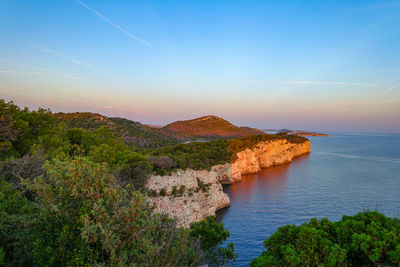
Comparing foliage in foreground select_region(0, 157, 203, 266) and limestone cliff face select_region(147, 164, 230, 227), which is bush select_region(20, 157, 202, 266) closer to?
foliage in foreground select_region(0, 157, 203, 266)

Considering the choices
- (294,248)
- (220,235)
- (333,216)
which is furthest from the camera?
(333,216)

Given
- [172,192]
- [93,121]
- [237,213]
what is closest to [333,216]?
Answer: [237,213]

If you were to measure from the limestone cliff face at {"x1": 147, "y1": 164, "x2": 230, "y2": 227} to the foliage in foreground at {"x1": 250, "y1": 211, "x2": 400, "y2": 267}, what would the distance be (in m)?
12.0

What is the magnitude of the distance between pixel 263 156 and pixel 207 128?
5559 centimetres

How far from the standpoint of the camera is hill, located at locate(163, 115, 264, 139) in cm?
10418

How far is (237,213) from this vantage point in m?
26.7

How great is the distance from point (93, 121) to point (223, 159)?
34173 millimetres

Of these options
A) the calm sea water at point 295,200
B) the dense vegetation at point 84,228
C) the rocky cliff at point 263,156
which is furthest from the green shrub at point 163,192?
the rocky cliff at point 263,156

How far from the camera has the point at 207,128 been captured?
112m

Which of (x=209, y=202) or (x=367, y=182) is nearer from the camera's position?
(x=209, y=202)

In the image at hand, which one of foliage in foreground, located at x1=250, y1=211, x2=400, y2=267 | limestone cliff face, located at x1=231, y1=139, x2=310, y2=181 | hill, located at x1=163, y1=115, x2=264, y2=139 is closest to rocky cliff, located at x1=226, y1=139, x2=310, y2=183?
limestone cliff face, located at x1=231, y1=139, x2=310, y2=181

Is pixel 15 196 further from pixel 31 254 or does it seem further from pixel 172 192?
pixel 172 192

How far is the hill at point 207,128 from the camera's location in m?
104

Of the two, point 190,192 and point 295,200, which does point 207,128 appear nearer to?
point 295,200
